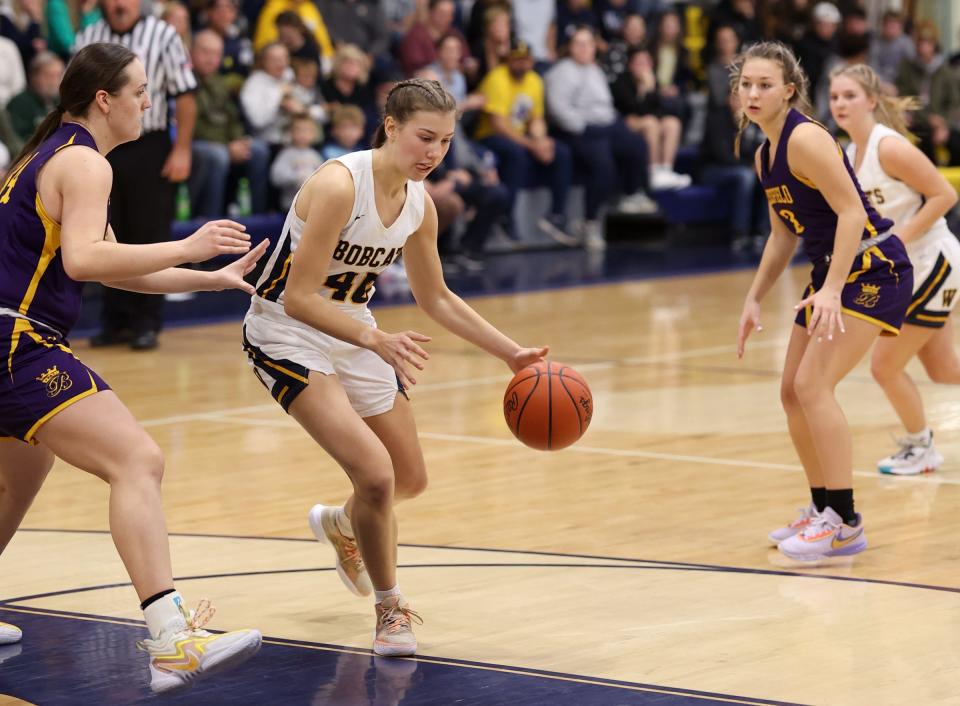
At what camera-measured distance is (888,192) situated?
22.5 feet

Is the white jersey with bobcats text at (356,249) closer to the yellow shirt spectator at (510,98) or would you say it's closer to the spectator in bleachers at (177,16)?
the spectator in bleachers at (177,16)

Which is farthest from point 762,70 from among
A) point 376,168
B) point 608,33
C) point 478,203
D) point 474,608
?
point 608,33

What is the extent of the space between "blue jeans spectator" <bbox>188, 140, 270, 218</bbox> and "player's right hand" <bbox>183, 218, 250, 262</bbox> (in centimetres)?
867

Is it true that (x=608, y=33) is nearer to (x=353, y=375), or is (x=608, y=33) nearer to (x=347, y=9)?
(x=347, y=9)

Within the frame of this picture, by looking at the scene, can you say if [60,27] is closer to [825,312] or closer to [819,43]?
[819,43]

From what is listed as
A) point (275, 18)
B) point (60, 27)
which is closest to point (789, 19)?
point (275, 18)

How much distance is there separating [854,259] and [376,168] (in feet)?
Result: 6.12

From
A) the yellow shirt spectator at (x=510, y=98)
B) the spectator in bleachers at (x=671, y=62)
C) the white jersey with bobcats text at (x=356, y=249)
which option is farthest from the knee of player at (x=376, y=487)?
the spectator in bleachers at (x=671, y=62)

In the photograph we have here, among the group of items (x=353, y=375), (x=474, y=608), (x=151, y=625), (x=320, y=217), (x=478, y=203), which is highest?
(x=320, y=217)

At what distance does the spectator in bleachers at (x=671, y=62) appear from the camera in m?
17.0

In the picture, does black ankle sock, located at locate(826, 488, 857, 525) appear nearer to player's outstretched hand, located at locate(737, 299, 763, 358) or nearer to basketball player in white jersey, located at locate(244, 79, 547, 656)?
player's outstretched hand, located at locate(737, 299, 763, 358)

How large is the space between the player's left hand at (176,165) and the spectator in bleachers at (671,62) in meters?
7.72

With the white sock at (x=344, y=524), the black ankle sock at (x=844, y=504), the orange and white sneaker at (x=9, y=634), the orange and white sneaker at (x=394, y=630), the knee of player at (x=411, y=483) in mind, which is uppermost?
the knee of player at (x=411, y=483)

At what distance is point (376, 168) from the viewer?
4625 mm
